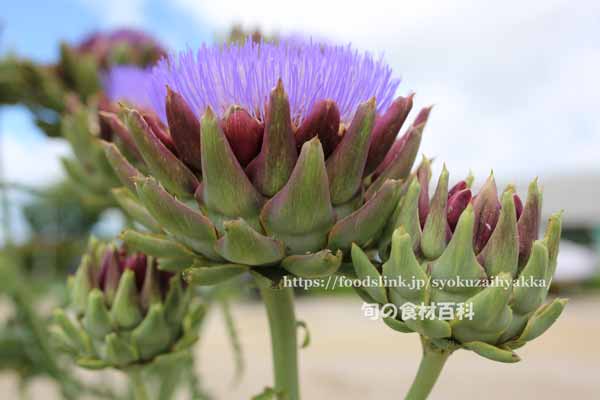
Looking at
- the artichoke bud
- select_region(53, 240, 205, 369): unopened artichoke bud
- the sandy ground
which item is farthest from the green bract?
the sandy ground

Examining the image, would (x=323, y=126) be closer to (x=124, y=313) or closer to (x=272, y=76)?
(x=272, y=76)

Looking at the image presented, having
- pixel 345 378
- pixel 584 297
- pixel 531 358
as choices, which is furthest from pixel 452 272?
pixel 584 297

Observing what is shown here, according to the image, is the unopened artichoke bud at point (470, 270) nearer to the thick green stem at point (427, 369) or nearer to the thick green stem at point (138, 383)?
the thick green stem at point (427, 369)

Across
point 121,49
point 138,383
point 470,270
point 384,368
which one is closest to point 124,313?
point 138,383

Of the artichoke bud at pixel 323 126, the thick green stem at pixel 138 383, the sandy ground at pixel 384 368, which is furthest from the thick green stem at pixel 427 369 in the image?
the sandy ground at pixel 384 368

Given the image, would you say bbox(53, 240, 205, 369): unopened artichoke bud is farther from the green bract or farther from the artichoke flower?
the artichoke flower

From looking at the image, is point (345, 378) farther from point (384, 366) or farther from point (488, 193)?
point (488, 193)
